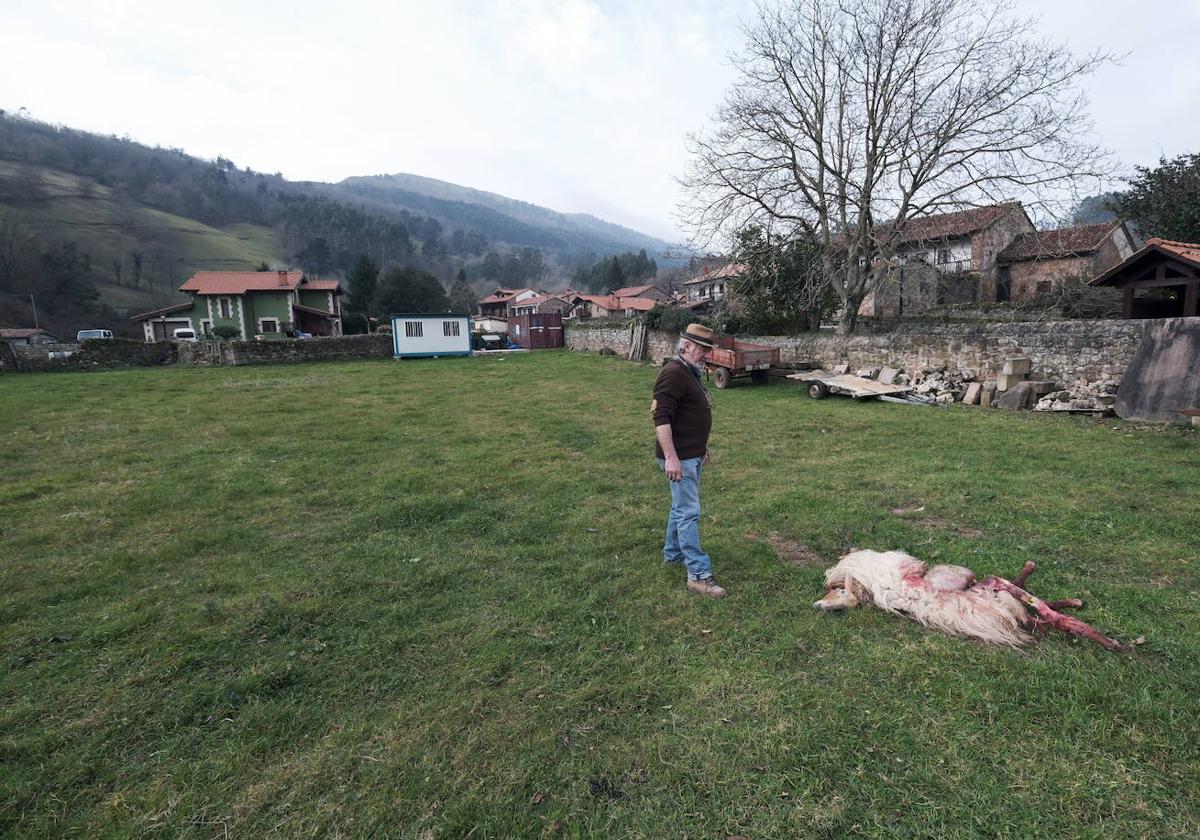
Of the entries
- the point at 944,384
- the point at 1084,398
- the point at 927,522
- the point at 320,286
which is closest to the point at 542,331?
the point at 320,286

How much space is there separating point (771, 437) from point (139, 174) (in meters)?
150

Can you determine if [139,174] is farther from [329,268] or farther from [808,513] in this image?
[808,513]

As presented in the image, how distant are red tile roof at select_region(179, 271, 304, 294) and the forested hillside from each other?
1892 centimetres

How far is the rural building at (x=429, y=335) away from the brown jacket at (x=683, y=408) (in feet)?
86.6

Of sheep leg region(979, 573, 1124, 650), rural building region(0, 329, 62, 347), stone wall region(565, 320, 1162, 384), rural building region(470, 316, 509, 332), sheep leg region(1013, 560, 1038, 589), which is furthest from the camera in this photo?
rural building region(470, 316, 509, 332)

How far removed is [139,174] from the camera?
111000 millimetres

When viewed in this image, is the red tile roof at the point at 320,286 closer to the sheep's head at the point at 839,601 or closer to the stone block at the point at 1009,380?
Answer: the stone block at the point at 1009,380

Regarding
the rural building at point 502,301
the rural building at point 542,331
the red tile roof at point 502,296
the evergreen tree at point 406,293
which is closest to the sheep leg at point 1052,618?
the rural building at point 542,331

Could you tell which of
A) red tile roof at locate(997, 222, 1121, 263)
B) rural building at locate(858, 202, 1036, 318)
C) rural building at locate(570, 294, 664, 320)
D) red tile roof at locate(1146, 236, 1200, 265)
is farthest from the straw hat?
rural building at locate(570, 294, 664, 320)

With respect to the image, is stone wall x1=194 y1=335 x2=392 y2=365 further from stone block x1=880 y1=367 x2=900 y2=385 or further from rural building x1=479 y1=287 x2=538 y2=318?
rural building x1=479 y1=287 x2=538 y2=318

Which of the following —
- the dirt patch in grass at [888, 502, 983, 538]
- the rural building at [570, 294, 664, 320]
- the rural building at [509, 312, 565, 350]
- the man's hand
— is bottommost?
the dirt patch in grass at [888, 502, 983, 538]

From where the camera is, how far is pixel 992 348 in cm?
1288

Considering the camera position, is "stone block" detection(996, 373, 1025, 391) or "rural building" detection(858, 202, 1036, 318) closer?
"stone block" detection(996, 373, 1025, 391)

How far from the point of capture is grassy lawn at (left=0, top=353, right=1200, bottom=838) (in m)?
2.36
